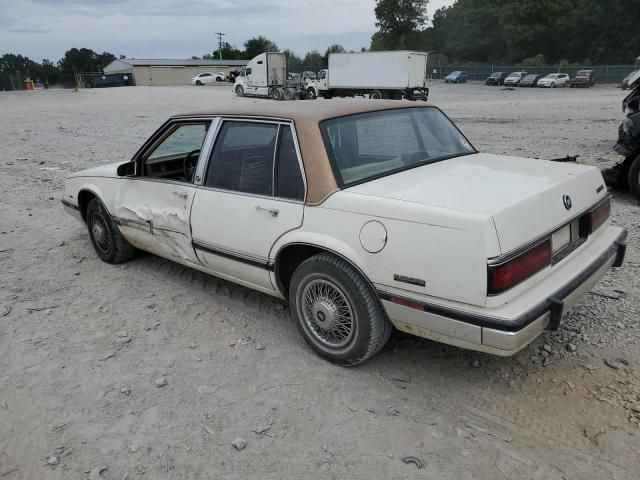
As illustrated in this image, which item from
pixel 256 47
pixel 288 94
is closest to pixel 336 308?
pixel 288 94

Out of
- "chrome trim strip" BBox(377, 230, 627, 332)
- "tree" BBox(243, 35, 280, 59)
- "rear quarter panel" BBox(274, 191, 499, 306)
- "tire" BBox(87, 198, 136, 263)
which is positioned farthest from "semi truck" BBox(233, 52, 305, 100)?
"tree" BBox(243, 35, 280, 59)

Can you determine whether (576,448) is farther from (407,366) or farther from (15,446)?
(15,446)

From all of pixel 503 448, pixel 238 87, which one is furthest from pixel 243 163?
pixel 238 87

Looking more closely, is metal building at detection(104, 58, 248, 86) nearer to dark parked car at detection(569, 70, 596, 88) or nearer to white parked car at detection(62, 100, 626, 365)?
dark parked car at detection(569, 70, 596, 88)

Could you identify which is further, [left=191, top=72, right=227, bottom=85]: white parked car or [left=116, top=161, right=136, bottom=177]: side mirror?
[left=191, top=72, right=227, bottom=85]: white parked car

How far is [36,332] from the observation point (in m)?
3.92

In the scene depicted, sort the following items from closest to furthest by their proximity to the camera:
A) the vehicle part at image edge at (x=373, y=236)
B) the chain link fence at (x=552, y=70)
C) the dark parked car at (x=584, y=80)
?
the vehicle part at image edge at (x=373, y=236)
the dark parked car at (x=584, y=80)
the chain link fence at (x=552, y=70)

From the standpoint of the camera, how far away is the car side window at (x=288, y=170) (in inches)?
129

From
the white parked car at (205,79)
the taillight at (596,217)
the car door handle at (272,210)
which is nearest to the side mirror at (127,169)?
the car door handle at (272,210)

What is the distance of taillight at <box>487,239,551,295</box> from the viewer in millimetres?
2492

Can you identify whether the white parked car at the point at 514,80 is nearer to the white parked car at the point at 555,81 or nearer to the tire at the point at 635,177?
the white parked car at the point at 555,81

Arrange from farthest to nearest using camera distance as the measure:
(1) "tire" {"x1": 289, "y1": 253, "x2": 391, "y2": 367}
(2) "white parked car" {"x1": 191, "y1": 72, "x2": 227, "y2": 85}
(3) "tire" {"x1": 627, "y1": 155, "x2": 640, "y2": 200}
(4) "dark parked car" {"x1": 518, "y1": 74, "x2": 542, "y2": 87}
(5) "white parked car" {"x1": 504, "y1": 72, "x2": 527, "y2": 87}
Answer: (2) "white parked car" {"x1": 191, "y1": 72, "x2": 227, "y2": 85}, (5) "white parked car" {"x1": 504, "y1": 72, "x2": 527, "y2": 87}, (4) "dark parked car" {"x1": 518, "y1": 74, "x2": 542, "y2": 87}, (3) "tire" {"x1": 627, "y1": 155, "x2": 640, "y2": 200}, (1) "tire" {"x1": 289, "y1": 253, "x2": 391, "y2": 367}

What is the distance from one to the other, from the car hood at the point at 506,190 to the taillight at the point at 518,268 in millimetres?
73

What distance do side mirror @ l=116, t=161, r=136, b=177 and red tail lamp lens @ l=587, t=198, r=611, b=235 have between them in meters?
3.52
